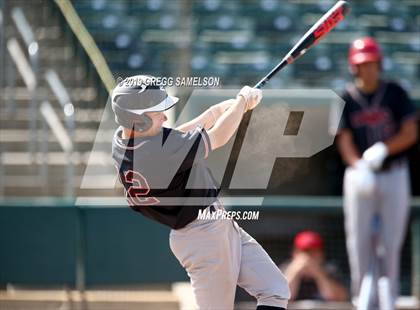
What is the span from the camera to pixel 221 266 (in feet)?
12.8

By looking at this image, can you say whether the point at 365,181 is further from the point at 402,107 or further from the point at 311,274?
the point at 311,274

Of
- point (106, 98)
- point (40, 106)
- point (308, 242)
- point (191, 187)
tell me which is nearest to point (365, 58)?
point (308, 242)

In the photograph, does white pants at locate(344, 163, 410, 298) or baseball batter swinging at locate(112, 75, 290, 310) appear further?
white pants at locate(344, 163, 410, 298)

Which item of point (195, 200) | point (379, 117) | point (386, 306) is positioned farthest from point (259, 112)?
point (195, 200)

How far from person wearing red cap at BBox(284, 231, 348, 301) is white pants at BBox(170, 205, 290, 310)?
6.60 ft

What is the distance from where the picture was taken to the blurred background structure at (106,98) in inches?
241

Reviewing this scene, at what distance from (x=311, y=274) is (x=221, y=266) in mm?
2249

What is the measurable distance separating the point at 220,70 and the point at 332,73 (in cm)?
74

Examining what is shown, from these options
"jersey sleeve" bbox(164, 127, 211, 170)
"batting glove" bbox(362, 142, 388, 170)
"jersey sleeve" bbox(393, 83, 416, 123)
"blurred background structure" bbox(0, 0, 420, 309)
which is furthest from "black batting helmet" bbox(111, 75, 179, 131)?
"jersey sleeve" bbox(393, 83, 416, 123)

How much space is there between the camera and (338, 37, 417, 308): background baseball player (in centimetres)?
584

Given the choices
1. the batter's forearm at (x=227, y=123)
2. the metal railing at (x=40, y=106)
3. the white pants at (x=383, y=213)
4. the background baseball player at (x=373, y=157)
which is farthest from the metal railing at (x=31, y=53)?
the batter's forearm at (x=227, y=123)

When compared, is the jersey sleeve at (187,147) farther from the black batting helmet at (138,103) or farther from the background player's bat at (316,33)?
the background player's bat at (316,33)

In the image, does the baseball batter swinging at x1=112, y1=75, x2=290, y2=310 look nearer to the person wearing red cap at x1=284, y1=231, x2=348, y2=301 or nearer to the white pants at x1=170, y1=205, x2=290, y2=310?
the white pants at x1=170, y1=205, x2=290, y2=310

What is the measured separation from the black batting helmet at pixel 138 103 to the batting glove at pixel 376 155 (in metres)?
2.24
